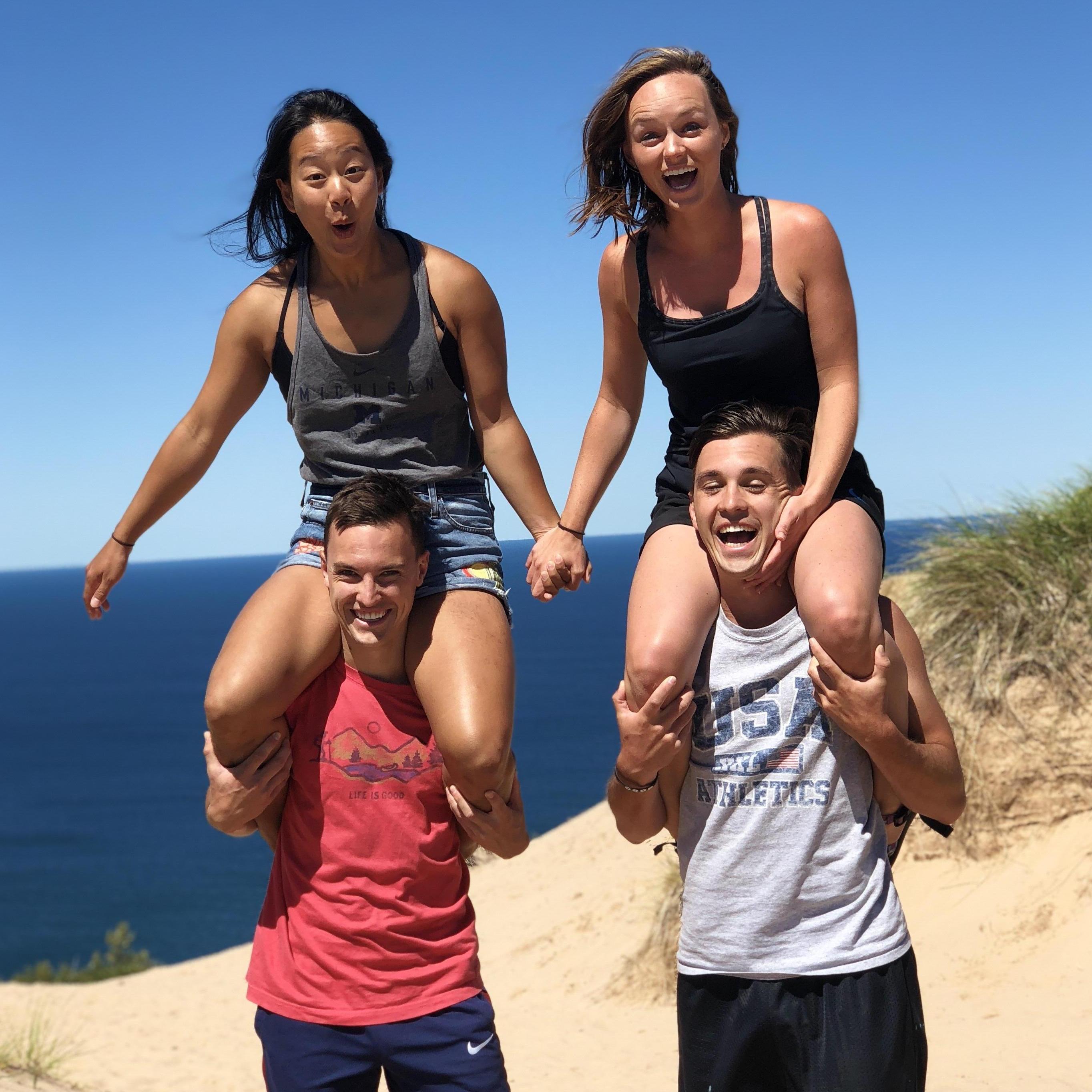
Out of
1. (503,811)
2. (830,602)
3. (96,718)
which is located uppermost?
(830,602)

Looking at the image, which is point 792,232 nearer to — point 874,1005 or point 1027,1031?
point 874,1005

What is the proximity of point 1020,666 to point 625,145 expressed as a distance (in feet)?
16.3

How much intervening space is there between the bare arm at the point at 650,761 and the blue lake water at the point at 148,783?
0.89 meters

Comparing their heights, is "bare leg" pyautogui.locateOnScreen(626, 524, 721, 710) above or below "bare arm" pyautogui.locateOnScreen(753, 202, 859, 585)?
below

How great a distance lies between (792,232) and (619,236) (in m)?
0.53

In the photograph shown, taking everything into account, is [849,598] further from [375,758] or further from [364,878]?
[364,878]

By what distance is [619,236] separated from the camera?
3.19 metres

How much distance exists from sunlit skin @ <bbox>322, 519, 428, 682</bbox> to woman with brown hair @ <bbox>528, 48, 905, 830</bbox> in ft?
1.20

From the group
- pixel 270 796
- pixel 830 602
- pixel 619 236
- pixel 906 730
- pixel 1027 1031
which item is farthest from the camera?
pixel 1027 1031

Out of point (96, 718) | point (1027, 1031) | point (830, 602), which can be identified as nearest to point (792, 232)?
point (830, 602)

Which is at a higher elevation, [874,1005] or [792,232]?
[792,232]

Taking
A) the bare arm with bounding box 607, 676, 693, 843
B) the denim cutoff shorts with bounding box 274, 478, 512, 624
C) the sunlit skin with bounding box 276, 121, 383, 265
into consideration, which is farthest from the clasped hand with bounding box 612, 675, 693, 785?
the sunlit skin with bounding box 276, 121, 383, 265

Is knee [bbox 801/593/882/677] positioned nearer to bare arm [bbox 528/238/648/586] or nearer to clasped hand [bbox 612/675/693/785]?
clasped hand [bbox 612/675/693/785]

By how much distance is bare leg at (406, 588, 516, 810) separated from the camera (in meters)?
2.83
